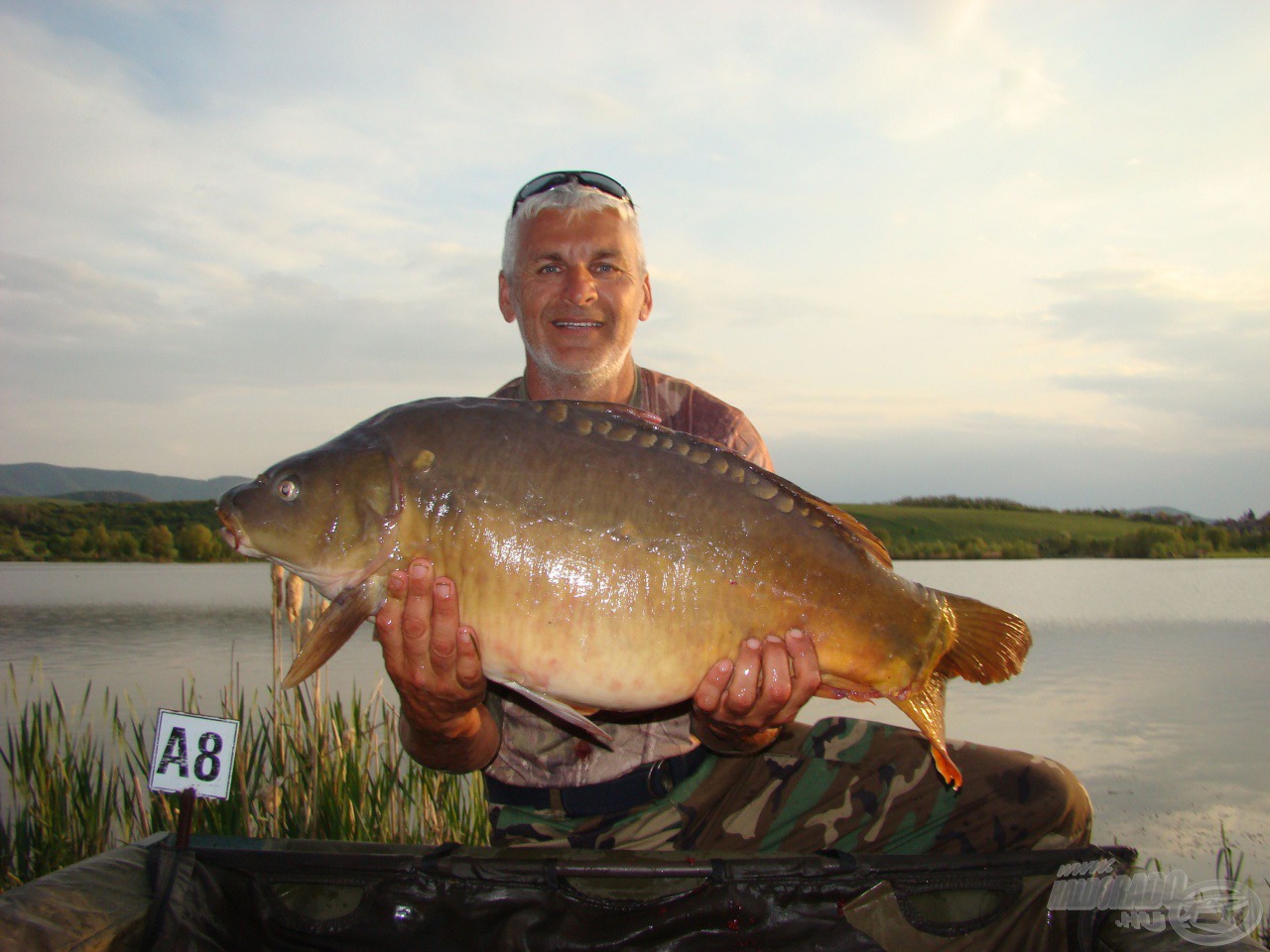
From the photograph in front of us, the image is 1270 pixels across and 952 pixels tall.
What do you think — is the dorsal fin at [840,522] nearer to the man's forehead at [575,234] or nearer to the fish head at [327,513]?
the fish head at [327,513]

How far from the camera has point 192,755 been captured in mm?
1634

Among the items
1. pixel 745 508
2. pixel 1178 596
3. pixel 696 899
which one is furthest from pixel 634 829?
pixel 1178 596

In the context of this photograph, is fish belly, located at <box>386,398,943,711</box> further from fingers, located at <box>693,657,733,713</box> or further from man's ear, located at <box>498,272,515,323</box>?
man's ear, located at <box>498,272,515,323</box>

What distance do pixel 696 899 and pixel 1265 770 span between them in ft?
13.1

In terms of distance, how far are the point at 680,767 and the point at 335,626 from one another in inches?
38.3

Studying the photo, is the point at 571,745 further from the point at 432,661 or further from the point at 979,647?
the point at 979,647

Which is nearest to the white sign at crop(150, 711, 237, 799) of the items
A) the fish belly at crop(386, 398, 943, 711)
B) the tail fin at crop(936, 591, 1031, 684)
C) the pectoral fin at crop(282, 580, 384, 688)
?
the pectoral fin at crop(282, 580, 384, 688)

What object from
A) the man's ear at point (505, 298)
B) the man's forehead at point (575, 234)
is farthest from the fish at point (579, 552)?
the man's ear at point (505, 298)

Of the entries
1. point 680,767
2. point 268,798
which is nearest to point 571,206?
point 680,767

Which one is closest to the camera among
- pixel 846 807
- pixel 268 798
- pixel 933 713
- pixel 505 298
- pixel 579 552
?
pixel 579 552

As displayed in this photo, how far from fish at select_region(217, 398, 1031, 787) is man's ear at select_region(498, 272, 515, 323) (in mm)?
1065

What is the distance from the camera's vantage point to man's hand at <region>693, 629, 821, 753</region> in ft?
5.01

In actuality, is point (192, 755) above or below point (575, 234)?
below

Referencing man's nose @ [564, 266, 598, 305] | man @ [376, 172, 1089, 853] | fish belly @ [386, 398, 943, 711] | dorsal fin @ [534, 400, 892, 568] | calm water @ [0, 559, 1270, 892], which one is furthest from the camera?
calm water @ [0, 559, 1270, 892]
